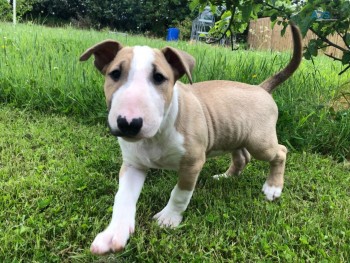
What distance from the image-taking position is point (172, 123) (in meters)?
2.40

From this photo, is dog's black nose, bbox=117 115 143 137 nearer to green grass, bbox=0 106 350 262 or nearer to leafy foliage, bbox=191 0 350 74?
green grass, bbox=0 106 350 262

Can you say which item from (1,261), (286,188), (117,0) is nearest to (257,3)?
(286,188)

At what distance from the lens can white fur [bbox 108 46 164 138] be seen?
6.13ft

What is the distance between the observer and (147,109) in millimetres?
1912

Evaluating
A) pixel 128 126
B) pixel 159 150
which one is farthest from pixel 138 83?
pixel 159 150

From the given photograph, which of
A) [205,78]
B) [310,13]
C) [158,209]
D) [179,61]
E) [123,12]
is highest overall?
[310,13]

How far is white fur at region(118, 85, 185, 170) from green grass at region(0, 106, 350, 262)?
389 mm

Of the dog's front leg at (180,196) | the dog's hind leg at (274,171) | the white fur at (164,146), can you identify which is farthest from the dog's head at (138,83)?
the dog's hind leg at (274,171)

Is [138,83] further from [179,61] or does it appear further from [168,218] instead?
[168,218]

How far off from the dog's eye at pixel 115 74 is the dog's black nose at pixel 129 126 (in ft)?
1.16

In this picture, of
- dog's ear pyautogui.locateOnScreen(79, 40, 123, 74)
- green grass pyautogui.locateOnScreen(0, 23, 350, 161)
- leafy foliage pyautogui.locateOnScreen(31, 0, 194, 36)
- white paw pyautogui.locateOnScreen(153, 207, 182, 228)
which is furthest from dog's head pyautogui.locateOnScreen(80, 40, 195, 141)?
leafy foliage pyautogui.locateOnScreen(31, 0, 194, 36)

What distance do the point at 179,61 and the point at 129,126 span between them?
27.8 inches

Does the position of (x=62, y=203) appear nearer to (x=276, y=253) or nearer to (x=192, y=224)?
(x=192, y=224)

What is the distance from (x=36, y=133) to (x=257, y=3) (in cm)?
236
